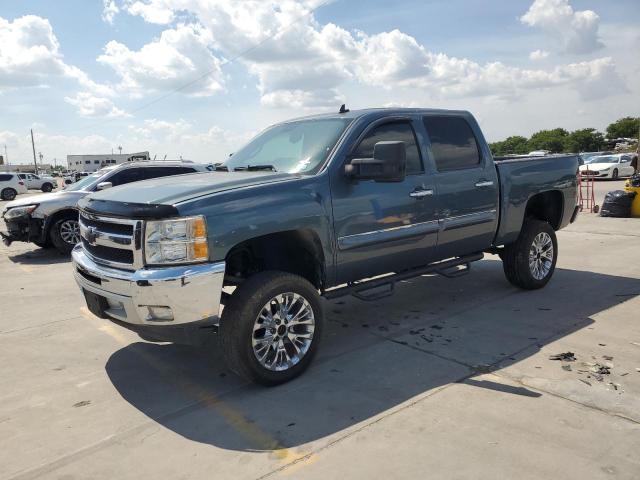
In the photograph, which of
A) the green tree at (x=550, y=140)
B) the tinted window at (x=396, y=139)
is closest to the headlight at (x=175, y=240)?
the tinted window at (x=396, y=139)

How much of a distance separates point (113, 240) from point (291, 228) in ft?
4.13

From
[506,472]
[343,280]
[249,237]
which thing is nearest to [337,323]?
[343,280]

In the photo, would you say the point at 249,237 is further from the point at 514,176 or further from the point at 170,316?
the point at 514,176

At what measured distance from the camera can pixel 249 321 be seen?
3664 mm

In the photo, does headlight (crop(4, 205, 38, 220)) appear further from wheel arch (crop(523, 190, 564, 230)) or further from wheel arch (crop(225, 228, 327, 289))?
wheel arch (crop(523, 190, 564, 230))

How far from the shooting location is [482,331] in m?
4.93

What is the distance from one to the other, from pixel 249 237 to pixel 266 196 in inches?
13.3

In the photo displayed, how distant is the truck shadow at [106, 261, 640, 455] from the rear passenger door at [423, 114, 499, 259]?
77 centimetres

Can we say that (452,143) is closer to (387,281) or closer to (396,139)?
(396,139)

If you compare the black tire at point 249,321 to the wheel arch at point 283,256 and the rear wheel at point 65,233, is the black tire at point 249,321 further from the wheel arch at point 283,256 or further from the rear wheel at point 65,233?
the rear wheel at point 65,233

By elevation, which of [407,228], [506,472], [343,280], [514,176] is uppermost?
[514,176]

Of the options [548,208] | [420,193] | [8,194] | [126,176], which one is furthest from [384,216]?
[8,194]

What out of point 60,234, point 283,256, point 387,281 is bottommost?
point 387,281

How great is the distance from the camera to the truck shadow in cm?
342
